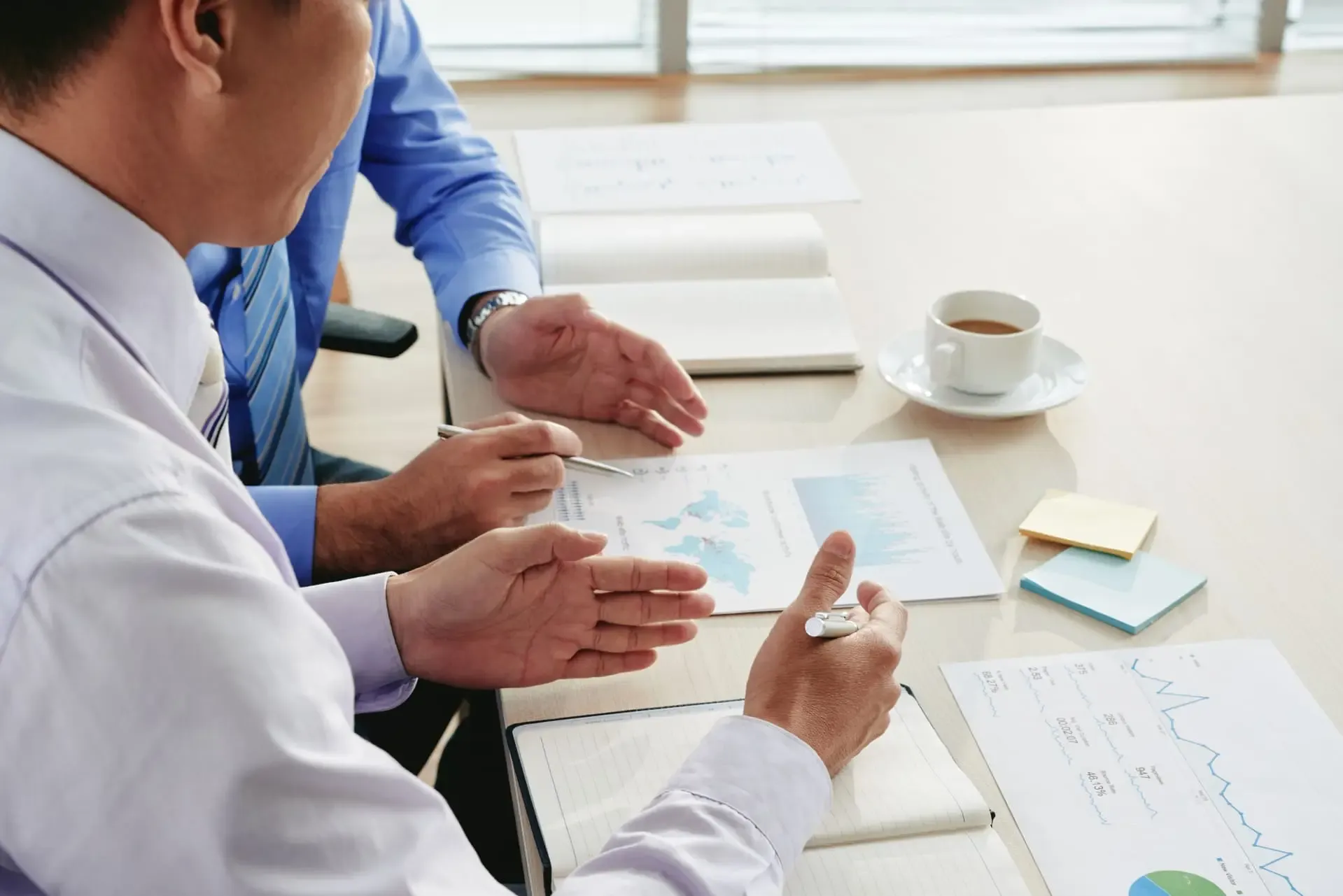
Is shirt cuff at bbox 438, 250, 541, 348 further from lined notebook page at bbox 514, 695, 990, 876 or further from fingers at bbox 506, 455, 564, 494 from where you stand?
lined notebook page at bbox 514, 695, 990, 876

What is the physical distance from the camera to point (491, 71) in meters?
3.39

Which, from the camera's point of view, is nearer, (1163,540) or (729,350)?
(1163,540)

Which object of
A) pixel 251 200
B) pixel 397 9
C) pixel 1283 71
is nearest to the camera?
pixel 251 200

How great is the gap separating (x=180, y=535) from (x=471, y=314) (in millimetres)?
793

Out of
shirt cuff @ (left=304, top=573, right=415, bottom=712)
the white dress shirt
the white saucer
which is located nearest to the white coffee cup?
the white saucer

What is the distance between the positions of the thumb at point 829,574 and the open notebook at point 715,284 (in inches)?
15.1

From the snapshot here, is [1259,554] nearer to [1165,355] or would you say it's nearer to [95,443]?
[1165,355]

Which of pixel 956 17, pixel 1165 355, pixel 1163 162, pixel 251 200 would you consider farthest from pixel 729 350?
pixel 956 17

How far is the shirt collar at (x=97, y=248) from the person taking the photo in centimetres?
69

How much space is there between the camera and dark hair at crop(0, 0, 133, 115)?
0.64 metres

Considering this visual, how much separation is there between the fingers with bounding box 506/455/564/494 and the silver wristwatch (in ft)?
0.92

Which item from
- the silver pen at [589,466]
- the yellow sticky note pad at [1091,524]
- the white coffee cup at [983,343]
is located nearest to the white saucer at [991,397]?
the white coffee cup at [983,343]

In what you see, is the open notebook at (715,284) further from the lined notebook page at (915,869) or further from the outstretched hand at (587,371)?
the lined notebook page at (915,869)

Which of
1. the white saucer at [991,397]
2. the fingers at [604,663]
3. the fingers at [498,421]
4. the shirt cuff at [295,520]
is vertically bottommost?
the shirt cuff at [295,520]
